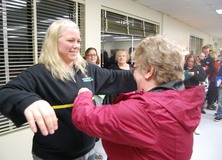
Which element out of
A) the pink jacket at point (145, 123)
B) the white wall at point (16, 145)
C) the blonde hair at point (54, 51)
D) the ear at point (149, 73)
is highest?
the blonde hair at point (54, 51)

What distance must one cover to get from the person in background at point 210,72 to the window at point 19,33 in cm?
374

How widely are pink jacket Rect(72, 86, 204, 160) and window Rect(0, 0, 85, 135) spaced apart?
2060mm

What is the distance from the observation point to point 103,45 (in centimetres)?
428

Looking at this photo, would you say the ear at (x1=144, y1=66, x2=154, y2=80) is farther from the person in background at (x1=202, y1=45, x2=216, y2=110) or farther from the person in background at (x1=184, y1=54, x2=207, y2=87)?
the person in background at (x1=202, y1=45, x2=216, y2=110)

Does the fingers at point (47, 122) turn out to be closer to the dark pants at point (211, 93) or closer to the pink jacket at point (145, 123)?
the pink jacket at point (145, 123)

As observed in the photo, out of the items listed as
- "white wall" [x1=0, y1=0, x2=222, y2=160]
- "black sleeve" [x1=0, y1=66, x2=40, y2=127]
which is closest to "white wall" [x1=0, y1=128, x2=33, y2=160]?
"white wall" [x1=0, y1=0, x2=222, y2=160]

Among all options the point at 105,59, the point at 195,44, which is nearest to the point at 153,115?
the point at 105,59

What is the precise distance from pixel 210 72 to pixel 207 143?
2146 mm

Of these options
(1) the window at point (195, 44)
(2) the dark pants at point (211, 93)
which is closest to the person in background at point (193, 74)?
(2) the dark pants at point (211, 93)

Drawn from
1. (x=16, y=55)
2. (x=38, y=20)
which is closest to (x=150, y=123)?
(x=16, y=55)

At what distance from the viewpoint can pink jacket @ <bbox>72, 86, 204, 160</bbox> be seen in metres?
0.71

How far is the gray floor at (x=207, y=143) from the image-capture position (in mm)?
3057

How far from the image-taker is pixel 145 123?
2.32ft

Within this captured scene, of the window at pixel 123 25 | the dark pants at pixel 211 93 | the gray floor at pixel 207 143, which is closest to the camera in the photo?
the gray floor at pixel 207 143
